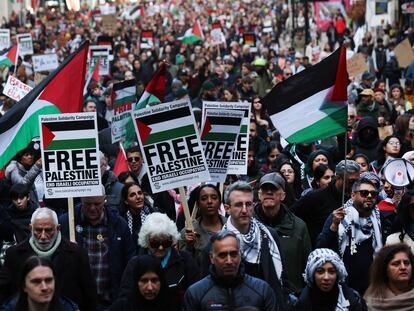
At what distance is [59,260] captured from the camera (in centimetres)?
851

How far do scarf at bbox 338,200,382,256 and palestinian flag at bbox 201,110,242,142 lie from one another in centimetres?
161

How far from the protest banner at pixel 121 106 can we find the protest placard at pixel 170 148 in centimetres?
411

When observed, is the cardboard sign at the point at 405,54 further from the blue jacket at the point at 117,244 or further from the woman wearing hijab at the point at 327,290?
the woman wearing hijab at the point at 327,290

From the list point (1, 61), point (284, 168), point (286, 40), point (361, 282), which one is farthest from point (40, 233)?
point (286, 40)

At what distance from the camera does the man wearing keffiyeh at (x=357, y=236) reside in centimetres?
926

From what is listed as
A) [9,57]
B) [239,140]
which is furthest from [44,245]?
[9,57]

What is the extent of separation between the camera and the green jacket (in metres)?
9.20

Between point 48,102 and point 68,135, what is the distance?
133 centimetres

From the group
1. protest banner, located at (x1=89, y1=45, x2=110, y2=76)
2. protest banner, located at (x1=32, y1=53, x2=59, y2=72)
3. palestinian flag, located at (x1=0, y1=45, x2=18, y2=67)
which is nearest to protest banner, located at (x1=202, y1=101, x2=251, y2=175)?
palestinian flag, located at (x1=0, y1=45, x2=18, y2=67)

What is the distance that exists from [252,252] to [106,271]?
4.30 feet

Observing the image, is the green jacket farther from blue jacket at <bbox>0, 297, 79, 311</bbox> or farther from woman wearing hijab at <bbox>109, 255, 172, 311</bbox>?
blue jacket at <bbox>0, 297, 79, 311</bbox>

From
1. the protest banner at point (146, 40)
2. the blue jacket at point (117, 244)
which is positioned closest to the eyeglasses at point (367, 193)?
the blue jacket at point (117, 244)

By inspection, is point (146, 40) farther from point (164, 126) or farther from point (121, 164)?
point (164, 126)

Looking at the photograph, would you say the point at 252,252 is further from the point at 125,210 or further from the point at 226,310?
the point at 125,210
